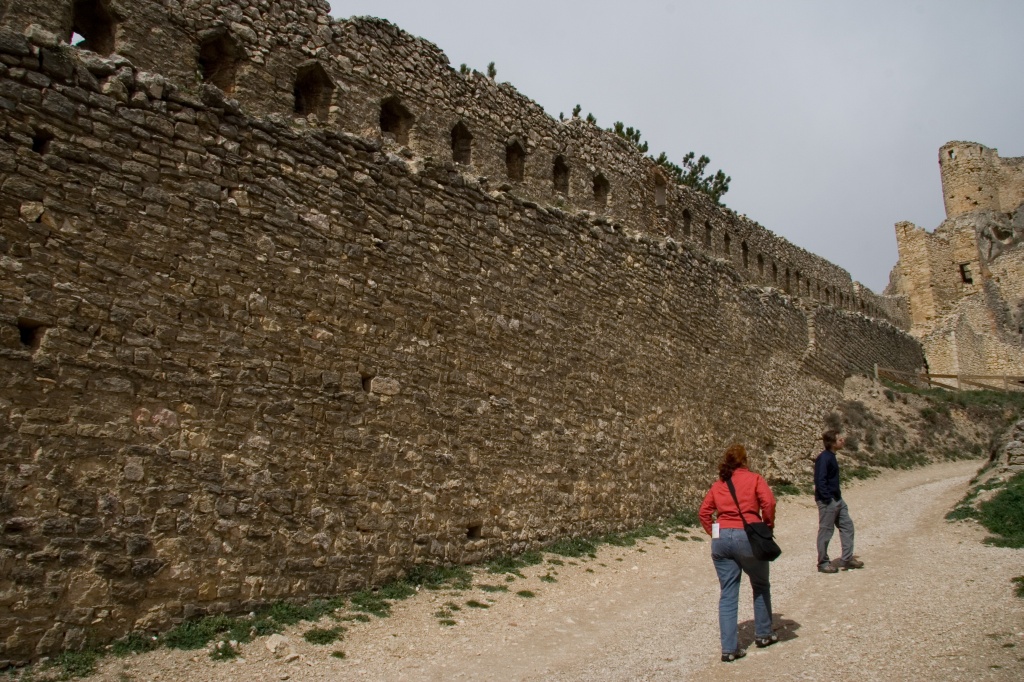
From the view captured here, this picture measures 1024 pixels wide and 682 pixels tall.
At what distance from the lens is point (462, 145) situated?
46.1 ft

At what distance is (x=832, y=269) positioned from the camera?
33938 millimetres

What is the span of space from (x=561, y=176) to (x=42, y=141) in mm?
10849

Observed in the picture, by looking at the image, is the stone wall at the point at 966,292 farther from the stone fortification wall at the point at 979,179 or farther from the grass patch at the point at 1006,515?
the grass patch at the point at 1006,515

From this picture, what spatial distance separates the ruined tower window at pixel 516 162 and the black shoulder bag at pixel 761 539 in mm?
9601

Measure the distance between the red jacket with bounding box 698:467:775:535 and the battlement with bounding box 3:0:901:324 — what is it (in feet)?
19.8

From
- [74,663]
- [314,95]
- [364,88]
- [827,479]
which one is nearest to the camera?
[74,663]

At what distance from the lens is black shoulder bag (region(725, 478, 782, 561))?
6.69 m

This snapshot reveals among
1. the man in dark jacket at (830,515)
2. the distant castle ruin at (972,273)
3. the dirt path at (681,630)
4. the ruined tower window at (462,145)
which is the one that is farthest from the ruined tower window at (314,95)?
the distant castle ruin at (972,273)

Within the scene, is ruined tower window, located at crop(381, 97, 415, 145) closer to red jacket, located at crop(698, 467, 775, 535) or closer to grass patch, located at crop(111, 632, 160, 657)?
red jacket, located at crop(698, 467, 775, 535)

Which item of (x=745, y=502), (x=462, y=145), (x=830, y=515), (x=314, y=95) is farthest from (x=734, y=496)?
(x=462, y=145)

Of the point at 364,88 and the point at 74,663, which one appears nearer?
the point at 74,663

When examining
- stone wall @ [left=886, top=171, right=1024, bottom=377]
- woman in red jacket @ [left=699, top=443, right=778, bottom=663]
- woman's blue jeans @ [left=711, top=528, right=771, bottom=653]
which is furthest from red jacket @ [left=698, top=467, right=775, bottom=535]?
stone wall @ [left=886, top=171, right=1024, bottom=377]

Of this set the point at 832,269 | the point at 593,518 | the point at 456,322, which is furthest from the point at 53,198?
the point at 832,269

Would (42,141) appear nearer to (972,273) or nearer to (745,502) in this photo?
(745,502)
